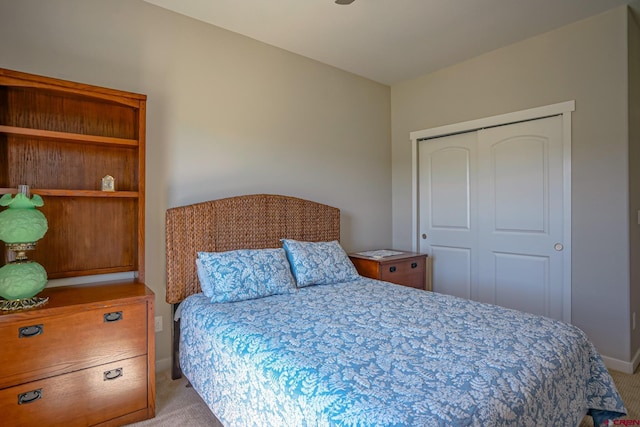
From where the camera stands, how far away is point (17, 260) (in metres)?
1.77

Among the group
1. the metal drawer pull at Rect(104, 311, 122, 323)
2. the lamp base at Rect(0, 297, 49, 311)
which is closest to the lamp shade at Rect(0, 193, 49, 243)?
the lamp base at Rect(0, 297, 49, 311)

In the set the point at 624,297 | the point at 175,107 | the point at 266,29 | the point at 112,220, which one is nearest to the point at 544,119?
the point at 624,297

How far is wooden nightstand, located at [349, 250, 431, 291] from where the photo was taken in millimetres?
3158

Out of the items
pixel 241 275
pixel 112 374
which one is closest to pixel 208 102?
pixel 241 275

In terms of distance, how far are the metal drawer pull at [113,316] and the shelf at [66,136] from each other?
3.32 ft

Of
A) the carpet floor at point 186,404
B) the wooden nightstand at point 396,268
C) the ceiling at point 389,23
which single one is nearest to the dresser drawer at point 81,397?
the carpet floor at point 186,404

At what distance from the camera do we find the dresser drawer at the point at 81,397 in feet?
5.29

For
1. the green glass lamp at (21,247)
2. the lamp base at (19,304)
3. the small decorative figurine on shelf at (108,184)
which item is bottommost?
the lamp base at (19,304)

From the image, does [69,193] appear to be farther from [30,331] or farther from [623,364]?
[623,364]

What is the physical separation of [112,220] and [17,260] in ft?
1.94

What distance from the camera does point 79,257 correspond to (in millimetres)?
2186

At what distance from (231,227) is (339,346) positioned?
148cm

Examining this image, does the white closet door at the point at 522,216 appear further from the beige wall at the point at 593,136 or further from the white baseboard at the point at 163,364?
the white baseboard at the point at 163,364

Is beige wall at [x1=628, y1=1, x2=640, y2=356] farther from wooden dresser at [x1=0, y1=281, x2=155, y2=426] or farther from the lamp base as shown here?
the lamp base
